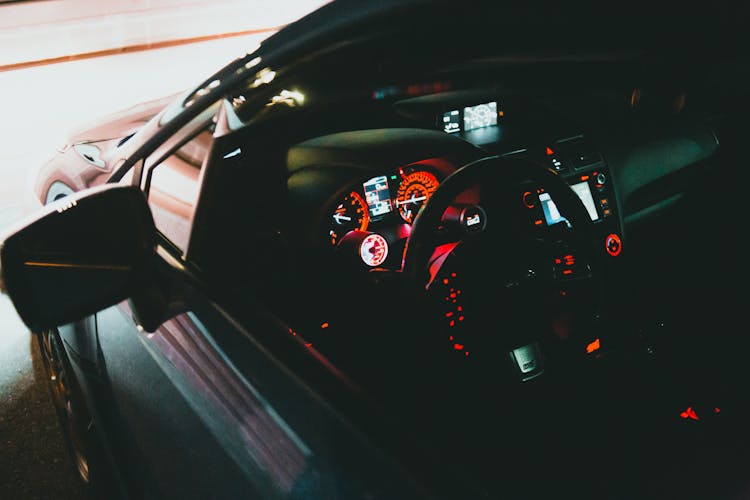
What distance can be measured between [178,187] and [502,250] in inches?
41.9

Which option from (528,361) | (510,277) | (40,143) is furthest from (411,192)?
(40,143)

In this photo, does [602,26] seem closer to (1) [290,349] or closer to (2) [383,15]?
(2) [383,15]

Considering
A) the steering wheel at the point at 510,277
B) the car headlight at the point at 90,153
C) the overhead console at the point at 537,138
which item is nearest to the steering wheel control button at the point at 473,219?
the steering wheel at the point at 510,277

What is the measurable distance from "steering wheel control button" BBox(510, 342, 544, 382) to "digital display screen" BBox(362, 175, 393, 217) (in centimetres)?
86

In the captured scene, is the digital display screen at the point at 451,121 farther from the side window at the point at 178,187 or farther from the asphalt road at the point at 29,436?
the asphalt road at the point at 29,436

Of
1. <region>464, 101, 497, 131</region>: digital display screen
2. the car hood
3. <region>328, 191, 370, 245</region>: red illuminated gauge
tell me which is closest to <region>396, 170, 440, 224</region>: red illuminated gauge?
<region>328, 191, 370, 245</region>: red illuminated gauge

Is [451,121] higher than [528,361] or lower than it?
higher

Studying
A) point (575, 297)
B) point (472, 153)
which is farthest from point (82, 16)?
point (575, 297)

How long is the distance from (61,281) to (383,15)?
2.98 feet

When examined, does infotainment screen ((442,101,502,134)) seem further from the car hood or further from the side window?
the car hood

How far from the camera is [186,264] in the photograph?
5.22ft

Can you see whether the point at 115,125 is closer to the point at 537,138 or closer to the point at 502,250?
the point at 537,138

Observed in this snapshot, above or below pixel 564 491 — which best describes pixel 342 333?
above

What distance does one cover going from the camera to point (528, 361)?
1806 millimetres
